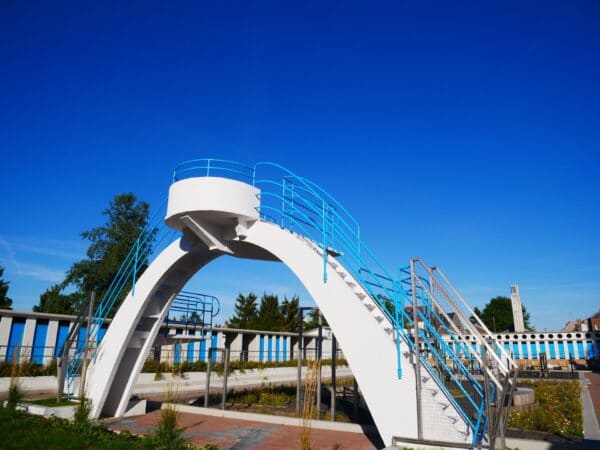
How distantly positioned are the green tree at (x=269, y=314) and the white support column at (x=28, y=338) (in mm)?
33490

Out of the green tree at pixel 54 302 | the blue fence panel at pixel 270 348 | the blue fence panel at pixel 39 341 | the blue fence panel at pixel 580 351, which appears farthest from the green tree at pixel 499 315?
the blue fence panel at pixel 39 341

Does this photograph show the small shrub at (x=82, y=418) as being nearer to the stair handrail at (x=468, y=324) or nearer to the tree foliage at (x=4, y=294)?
the stair handrail at (x=468, y=324)

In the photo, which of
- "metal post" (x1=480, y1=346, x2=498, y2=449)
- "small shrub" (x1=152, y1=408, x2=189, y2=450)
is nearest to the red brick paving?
"small shrub" (x1=152, y1=408, x2=189, y2=450)

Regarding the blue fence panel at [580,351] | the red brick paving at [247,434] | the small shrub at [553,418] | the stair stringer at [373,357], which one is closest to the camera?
the stair stringer at [373,357]

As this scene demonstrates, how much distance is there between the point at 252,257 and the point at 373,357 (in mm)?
5563

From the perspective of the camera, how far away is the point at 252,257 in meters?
12.6

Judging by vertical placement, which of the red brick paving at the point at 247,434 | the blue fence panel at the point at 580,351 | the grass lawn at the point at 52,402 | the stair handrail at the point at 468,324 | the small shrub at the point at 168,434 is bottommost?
the red brick paving at the point at 247,434

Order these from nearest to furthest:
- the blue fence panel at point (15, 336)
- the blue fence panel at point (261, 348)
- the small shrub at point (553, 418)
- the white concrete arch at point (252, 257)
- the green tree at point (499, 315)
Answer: the white concrete arch at point (252, 257)
the small shrub at point (553, 418)
the blue fence panel at point (15, 336)
the blue fence panel at point (261, 348)
the green tree at point (499, 315)

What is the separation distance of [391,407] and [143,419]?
763 centimetres

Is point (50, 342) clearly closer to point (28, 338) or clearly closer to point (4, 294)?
point (28, 338)

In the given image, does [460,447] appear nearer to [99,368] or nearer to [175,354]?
[99,368]

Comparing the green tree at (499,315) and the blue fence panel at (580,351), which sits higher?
the green tree at (499,315)

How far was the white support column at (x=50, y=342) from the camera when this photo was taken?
2023 cm

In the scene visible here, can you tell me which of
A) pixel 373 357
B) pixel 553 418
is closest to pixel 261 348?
pixel 553 418
